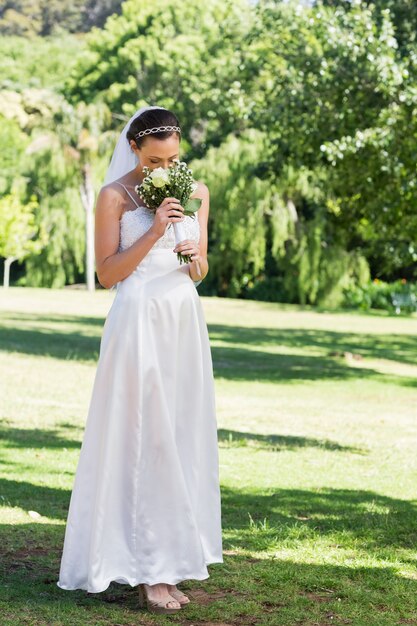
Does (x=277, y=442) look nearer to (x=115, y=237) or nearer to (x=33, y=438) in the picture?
(x=33, y=438)

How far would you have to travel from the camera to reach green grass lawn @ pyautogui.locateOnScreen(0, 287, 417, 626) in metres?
5.14

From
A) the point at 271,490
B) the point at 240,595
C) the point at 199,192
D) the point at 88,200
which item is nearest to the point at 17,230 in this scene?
the point at 88,200

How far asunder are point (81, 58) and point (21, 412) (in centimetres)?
5097

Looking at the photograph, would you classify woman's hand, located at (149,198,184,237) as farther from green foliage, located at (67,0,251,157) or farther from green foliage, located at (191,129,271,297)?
green foliage, located at (67,0,251,157)

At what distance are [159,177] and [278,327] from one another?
26.0 metres

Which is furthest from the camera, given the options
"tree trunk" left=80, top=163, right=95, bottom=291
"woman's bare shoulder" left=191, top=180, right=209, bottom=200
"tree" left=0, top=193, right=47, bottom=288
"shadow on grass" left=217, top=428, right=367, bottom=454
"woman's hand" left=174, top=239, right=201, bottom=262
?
"tree" left=0, top=193, right=47, bottom=288

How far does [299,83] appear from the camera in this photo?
18406 mm

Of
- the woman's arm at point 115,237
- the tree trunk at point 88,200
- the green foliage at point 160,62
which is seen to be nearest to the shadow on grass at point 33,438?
the woman's arm at point 115,237

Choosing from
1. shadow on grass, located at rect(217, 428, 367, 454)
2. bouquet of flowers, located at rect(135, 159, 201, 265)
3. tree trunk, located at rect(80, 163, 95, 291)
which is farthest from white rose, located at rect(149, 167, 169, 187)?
tree trunk, located at rect(80, 163, 95, 291)

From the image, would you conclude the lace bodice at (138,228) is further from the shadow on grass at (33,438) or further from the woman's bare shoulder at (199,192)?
the shadow on grass at (33,438)

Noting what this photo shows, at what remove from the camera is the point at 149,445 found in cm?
507

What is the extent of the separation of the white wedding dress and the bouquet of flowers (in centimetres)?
11

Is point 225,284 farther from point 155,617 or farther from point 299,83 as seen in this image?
point 155,617

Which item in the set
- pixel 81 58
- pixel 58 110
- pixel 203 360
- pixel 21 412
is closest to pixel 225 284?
pixel 58 110
